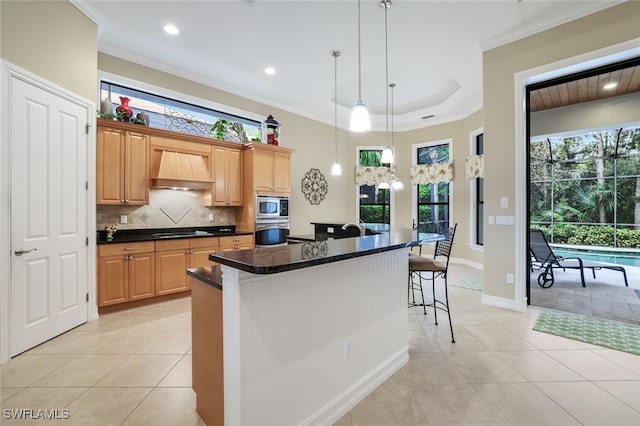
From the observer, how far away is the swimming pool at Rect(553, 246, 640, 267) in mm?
4960

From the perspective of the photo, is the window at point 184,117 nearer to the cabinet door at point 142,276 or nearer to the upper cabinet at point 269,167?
the upper cabinet at point 269,167

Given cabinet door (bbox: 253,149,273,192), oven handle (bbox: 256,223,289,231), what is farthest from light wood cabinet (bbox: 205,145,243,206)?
oven handle (bbox: 256,223,289,231)

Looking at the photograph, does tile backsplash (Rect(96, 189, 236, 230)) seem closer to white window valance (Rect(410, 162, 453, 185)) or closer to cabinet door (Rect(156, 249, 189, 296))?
cabinet door (Rect(156, 249, 189, 296))

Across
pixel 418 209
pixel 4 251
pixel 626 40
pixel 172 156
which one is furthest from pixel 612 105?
pixel 4 251

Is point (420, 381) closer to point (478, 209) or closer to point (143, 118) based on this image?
point (143, 118)

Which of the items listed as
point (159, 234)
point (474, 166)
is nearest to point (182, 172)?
point (159, 234)

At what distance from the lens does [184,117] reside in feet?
15.2

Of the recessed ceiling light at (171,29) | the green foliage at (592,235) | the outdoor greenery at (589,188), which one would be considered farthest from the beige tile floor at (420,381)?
the recessed ceiling light at (171,29)

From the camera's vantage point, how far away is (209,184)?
14.6ft

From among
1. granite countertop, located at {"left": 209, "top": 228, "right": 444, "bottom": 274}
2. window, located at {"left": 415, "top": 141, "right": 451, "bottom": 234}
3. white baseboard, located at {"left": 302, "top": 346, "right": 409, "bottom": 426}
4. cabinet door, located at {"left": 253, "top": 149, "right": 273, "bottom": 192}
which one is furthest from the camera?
window, located at {"left": 415, "top": 141, "right": 451, "bottom": 234}

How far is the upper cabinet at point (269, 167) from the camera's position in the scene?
15.7ft

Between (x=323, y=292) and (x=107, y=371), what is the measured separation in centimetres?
189

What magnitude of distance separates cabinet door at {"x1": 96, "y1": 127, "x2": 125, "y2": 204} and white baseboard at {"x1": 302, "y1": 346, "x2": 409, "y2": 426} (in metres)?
3.41

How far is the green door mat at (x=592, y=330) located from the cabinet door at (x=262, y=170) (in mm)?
4022
